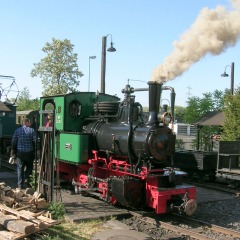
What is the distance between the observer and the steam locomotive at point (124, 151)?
294 inches

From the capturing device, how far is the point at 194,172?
41.8 feet

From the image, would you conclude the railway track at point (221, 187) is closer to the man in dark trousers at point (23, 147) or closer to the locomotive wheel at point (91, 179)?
the locomotive wheel at point (91, 179)

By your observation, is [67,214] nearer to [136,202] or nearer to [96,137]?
[136,202]

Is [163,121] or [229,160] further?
[229,160]

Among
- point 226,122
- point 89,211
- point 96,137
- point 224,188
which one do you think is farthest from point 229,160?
point 89,211

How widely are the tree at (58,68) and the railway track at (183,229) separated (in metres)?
23.0

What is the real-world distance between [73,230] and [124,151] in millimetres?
2312

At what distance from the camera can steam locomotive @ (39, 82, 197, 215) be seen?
747 cm

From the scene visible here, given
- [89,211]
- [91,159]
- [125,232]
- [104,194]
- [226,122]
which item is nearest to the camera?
[125,232]

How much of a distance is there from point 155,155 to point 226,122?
30.5ft

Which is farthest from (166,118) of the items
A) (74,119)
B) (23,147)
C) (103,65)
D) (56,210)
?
(103,65)

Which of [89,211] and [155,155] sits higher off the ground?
[155,155]

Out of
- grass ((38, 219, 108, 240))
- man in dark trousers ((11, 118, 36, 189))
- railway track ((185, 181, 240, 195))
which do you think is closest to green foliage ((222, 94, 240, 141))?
railway track ((185, 181, 240, 195))

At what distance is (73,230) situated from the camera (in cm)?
Answer: 625
